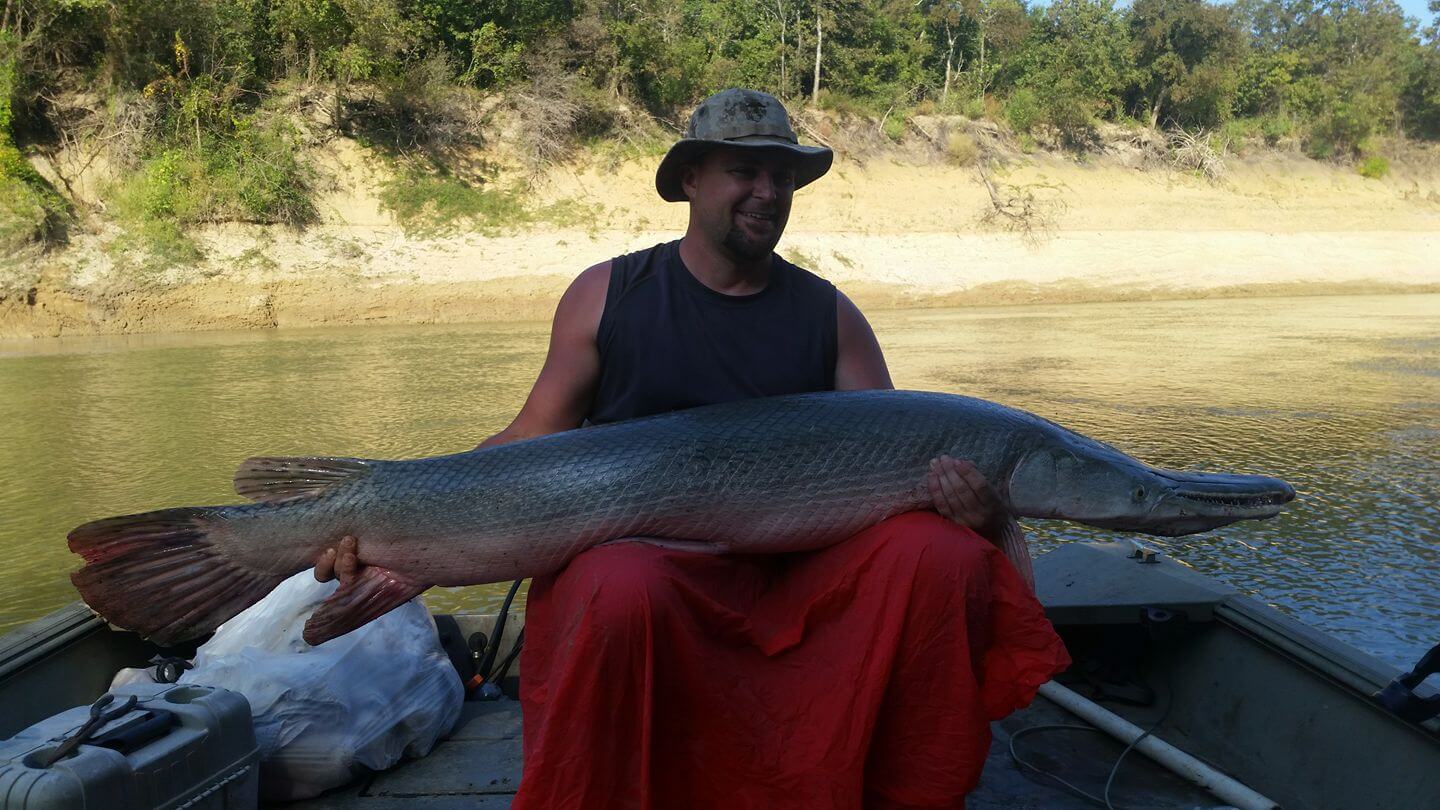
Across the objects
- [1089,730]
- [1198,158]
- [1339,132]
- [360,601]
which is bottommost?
[1089,730]

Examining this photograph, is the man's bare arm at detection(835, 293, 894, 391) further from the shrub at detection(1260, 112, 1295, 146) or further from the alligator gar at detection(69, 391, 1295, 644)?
the shrub at detection(1260, 112, 1295, 146)

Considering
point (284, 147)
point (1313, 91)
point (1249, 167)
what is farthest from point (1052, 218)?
point (284, 147)

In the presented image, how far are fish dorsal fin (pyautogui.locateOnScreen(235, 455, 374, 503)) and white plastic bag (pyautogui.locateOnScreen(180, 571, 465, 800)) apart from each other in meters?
0.63

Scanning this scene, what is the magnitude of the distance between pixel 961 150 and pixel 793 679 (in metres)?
28.8

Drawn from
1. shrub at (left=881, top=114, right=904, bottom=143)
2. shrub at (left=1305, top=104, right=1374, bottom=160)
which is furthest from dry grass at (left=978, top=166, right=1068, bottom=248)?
shrub at (left=1305, top=104, right=1374, bottom=160)

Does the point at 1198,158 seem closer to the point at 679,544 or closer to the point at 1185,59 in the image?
the point at 1185,59

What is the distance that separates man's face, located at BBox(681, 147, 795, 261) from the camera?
9.68 feet

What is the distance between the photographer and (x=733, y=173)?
117 inches

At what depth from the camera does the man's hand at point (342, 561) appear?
2574mm

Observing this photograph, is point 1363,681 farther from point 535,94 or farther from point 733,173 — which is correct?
point 535,94

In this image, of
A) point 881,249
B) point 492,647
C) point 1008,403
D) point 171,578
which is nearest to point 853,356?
point 492,647

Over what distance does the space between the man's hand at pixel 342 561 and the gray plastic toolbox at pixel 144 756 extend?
0.43 metres

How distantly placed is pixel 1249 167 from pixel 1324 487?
30.0m

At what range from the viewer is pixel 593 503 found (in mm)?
2523
